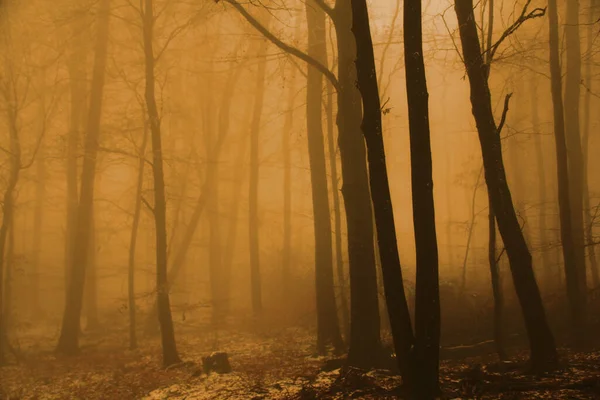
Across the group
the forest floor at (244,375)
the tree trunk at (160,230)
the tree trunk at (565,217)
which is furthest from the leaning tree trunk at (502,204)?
the tree trunk at (160,230)

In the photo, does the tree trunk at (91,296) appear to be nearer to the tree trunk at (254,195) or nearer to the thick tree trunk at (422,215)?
the tree trunk at (254,195)

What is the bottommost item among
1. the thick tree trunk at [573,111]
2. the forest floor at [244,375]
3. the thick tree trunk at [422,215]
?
the forest floor at [244,375]

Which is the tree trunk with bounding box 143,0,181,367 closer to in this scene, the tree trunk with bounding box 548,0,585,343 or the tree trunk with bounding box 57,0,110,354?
the tree trunk with bounding box 57,0,110,354

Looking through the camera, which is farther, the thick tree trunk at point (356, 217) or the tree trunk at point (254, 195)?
the tree trunk at point (254, 195)

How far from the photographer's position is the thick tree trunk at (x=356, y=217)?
8938 millimetres

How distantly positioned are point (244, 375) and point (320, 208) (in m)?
4.95

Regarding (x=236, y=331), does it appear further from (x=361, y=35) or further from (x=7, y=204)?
(x=361, y=35)

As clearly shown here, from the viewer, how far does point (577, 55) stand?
14258 mm

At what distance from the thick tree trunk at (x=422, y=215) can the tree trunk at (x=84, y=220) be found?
42.9 ft

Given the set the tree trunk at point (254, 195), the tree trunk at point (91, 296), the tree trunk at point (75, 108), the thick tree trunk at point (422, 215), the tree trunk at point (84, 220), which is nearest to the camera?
the thick tree trunk at point (422, 215)

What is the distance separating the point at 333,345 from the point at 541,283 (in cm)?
Answer: 884

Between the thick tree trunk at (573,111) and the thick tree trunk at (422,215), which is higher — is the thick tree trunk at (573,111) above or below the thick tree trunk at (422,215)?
above

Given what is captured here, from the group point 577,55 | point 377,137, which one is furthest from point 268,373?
point 577,55

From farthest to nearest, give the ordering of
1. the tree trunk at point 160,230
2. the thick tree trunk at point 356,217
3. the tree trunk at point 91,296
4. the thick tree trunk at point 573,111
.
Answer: the tree trunk at point 91,296
the thick tree trunk at point 573,111
the tree trunk at point 160,230
the thick tree trunk at point 356,217
